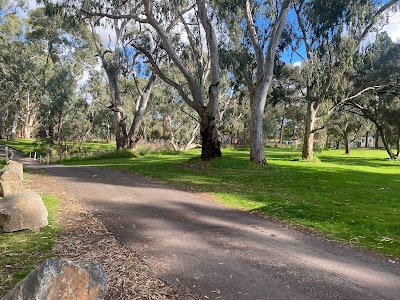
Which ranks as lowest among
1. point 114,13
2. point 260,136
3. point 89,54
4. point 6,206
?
point 6,206

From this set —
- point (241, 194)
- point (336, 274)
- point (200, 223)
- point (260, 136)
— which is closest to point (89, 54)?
point (260, 136)

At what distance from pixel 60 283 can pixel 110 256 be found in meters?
2.21

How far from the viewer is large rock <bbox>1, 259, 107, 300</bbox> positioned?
242 cm

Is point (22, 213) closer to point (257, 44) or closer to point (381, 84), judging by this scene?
point (257, 44)

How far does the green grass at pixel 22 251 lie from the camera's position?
12.6ft

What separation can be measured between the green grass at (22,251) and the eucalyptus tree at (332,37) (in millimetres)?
18997

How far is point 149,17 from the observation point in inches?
623

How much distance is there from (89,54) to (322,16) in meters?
31.1

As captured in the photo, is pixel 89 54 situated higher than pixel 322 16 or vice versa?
pixel 89 54

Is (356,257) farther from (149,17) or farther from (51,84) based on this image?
(51,84)

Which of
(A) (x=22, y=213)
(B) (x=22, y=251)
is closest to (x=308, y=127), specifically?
(A) (x=22, y=213)

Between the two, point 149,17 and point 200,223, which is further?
point 149,17

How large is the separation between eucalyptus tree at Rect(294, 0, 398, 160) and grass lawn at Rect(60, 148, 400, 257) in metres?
8.66

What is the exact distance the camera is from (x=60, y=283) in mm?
2488
